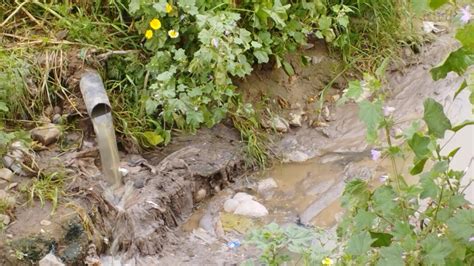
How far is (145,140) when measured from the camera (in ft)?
12.9

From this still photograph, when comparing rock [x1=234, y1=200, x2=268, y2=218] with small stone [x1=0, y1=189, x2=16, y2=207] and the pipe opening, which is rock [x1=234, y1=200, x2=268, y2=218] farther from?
small stone [x1=0, y1=189, x2=16, y2=207]

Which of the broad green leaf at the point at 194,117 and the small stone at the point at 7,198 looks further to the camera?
the broad green leaf at the point at 194,117

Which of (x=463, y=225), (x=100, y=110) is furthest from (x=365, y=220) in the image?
(x=100, y=110)

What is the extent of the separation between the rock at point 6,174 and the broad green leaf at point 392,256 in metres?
2.06

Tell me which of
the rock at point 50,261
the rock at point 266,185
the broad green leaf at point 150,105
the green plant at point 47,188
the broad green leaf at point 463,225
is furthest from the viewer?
the rock at point 266,185

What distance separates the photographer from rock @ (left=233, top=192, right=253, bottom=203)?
3867 millimetres

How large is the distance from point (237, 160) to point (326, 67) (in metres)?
1.01

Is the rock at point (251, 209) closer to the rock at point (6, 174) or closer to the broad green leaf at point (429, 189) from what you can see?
the rock at point (6, 174)

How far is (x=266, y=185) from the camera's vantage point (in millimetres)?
3996

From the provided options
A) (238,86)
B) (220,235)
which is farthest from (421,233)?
(238,86)

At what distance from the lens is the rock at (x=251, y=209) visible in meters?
3.78

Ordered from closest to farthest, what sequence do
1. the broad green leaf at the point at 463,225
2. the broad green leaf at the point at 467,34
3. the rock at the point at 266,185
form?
the broad green leaf at the point at 467,34
the broad green leaf at the point at 463,225
the rock at the point at 266,185

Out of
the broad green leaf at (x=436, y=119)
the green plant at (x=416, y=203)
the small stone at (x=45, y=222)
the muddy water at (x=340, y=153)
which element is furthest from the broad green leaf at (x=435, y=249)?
the small stone at (x=45, y=222)

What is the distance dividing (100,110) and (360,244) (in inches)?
83.7
